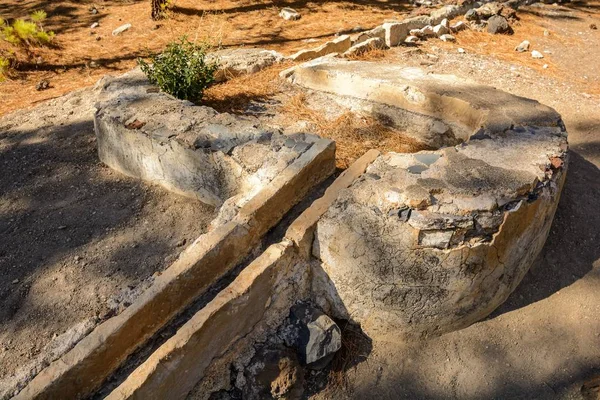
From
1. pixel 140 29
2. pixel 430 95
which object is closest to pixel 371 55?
pixel 430 95

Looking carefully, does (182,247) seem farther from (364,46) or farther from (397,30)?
(397,30)

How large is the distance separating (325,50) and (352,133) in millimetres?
2415

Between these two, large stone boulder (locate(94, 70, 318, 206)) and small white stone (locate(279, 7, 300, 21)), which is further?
small white stone (locate(279, 7, 300, 21))

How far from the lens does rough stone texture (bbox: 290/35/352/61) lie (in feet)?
22.5

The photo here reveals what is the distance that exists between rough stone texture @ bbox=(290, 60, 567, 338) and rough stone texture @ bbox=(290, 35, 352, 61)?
3566mm

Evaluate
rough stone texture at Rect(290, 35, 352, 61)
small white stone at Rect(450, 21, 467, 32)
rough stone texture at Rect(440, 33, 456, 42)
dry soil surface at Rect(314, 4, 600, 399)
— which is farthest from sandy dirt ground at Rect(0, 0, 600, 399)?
small white stone at Rect(450, 21, 467, 32)

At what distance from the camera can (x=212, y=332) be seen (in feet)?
9.55

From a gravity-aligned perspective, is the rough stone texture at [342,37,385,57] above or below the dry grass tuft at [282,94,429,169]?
above

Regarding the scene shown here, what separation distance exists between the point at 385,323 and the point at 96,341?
185 centimetres

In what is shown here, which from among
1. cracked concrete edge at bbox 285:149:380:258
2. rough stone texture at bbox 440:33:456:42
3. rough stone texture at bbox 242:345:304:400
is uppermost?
cracked concrete edge at bbox 285:149:380:258

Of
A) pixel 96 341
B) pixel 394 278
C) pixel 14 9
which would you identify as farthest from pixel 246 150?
pixel 14 9

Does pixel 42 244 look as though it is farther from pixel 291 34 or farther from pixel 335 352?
pixel 291 34

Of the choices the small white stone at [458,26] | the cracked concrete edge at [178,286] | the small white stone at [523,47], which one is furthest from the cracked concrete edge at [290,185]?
the small white stone at [458,26]

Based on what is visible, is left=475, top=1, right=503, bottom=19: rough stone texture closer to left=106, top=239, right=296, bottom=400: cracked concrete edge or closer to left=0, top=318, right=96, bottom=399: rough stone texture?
left=106, top=239, right=296, bottom=400: cracked concrete edge
